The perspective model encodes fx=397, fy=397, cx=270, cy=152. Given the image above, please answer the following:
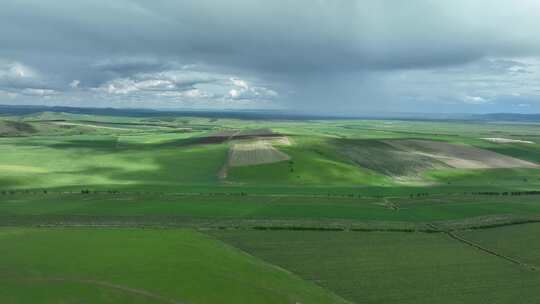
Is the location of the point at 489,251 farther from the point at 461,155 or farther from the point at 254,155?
the point at 461,155

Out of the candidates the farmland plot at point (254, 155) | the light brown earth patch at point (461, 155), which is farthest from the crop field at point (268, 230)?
the light brown earth patch at point (461, 155)

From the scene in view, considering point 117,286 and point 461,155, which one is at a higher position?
point 461,155

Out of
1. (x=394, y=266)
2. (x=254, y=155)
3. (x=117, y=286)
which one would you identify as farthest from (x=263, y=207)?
(x=254, y=155)

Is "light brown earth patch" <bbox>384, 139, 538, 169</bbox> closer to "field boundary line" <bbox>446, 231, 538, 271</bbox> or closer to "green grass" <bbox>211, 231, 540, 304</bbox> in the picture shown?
"field boundary line" <bbox>446, 231, 538, 271</bbox>

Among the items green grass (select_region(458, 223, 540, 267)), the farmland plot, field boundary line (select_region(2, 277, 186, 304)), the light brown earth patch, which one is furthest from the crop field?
the light brown earth patch

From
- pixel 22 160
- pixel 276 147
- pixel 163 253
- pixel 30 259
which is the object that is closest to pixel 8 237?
pixel 30 259

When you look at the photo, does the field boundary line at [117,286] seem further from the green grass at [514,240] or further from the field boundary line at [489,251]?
the green grass at [514,240]

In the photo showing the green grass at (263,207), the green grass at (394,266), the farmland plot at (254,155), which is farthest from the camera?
the farmland plot at (254,155)
